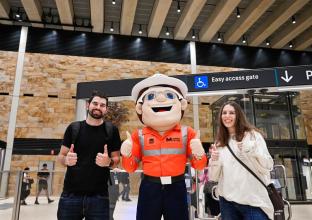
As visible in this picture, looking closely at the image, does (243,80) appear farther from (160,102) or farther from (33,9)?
(33,9)

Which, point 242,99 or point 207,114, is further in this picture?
point 207,114

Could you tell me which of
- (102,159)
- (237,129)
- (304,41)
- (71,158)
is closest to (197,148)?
(237,129)

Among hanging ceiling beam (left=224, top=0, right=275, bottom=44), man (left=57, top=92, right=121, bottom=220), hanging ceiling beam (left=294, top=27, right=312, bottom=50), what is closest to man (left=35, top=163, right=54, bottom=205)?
man (left=57, top=92, right=121, bottom=220)

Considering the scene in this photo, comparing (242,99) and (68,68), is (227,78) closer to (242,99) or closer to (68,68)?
(242,99)

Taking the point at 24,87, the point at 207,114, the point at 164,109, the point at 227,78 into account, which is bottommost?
the point at 164,109

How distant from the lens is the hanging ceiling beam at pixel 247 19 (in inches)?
419

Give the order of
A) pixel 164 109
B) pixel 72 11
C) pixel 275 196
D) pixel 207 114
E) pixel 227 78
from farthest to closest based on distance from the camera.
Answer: pixel 72 11, pixel 207 114, pixel 227 78, pixel 164 109, pixel 275 196

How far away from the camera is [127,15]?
1134 centimetres

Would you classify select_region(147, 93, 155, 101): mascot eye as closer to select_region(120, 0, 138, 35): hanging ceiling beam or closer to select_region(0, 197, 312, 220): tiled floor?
select_region(0, 197, 312, 220): tiled floor

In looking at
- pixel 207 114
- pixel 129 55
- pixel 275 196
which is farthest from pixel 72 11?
pixel 275 196

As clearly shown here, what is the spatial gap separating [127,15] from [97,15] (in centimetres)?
118

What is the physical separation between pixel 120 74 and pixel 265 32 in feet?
21.2

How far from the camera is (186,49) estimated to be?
44.3 ft

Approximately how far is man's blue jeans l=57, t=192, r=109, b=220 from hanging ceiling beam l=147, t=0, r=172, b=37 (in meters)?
9.19
